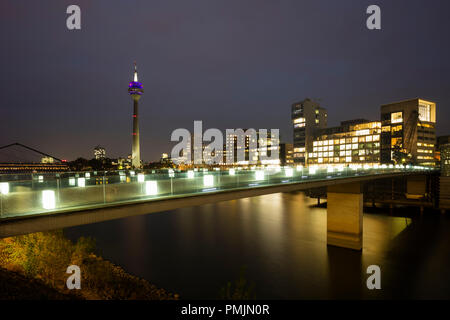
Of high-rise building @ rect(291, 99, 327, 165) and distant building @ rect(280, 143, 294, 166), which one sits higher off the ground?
high-rise building @ rect(291, 99, 327, 165)

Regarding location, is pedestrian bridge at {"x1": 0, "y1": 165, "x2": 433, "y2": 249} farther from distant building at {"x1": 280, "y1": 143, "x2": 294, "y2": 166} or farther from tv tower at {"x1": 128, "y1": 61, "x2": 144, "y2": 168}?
distant building at {"x1": 280, "y1": 143, "x2": 294, "y2": 166}

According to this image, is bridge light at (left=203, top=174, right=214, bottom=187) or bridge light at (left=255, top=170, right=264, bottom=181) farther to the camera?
bridge light at (left=255, top=170, right=264, bottom=181)

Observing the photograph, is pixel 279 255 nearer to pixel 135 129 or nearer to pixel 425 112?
pixel 135 129

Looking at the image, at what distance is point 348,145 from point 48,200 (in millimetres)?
122049

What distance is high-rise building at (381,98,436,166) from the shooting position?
290 ft

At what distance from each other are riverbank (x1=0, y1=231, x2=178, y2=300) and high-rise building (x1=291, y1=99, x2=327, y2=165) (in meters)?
122

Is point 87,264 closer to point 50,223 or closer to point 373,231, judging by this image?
point 50,223

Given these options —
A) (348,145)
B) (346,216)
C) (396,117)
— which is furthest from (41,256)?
(348,145)

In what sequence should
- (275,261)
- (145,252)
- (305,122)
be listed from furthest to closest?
(305,122), (145,252), (275,261)

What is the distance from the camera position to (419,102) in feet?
294

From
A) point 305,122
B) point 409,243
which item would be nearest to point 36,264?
point 409,243

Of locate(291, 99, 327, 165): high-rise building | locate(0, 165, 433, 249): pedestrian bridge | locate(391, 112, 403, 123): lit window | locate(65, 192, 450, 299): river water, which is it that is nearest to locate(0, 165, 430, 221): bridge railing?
locate(0, 165, 433, 249): pedestrian bridge

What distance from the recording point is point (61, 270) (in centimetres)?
1577
